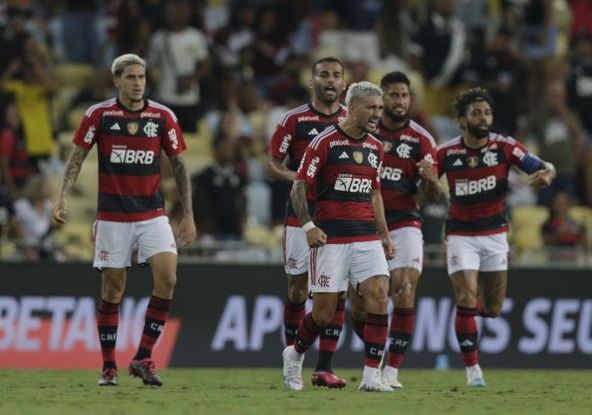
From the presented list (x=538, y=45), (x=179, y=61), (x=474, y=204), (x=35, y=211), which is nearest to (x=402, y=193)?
(x=474, y=204)

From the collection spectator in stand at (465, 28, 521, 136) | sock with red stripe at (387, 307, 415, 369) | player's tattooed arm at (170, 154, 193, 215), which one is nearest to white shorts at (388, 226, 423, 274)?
sock with red stripe at (387, 307, 415, 369)

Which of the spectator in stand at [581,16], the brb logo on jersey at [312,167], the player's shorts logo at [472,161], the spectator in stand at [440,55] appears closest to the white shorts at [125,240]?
the brb logo on jersey at [312,167]

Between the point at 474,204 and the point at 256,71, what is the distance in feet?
29.6

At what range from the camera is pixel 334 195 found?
41.0 ft

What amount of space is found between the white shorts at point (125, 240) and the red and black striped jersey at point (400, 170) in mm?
2274

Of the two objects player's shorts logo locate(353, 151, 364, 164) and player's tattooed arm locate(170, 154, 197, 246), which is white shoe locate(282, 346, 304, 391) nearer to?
player's tattooed arm locate(170, 154, 197, 246)

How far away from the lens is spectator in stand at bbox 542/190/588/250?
19.0 metres

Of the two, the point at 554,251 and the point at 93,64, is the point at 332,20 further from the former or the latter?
the point at 554,251

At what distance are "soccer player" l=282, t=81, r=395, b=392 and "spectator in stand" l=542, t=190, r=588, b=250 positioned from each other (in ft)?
23.1

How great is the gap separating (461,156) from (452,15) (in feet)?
34.0

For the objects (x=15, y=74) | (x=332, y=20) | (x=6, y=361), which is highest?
(x=332, y=20)

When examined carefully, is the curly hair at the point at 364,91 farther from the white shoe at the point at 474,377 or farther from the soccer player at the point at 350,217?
the white shoe at the point at 474,377

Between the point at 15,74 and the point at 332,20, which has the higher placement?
the point at 332,20

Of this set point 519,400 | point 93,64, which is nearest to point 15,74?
point 93,64
